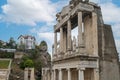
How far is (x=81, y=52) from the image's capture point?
14.5 meters

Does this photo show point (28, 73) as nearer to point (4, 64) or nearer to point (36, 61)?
point (36, 61)

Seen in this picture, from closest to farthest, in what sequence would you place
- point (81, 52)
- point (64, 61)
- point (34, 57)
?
point (81, 52) < point (64, 61) < point (34, 57)

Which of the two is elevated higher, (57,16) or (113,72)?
(57,16)

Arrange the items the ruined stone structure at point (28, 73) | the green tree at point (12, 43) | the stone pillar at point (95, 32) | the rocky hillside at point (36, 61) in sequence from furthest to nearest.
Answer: the green tree at point (12, 43), the rocky hillside at point (36, 61), the ruined stone structure at point (28, 73), the stone pillar at point (95, 32)

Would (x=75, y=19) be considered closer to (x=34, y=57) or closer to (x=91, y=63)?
(x=91, y=63)

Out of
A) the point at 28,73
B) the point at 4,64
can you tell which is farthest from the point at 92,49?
the point at 4,64

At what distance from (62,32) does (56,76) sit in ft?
13.5

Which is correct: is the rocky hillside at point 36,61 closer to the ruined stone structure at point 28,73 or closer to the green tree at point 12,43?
the ruined stone structure at point 28,73

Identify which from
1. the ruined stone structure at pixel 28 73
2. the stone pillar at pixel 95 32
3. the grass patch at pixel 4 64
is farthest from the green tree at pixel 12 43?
the stone pillar at pixel 95 32

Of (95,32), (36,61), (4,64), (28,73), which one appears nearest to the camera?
(95,32)

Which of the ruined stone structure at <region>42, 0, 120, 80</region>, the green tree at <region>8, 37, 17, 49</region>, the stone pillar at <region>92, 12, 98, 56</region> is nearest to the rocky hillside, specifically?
the green tree at <region>8, 37, 17, 49</region>

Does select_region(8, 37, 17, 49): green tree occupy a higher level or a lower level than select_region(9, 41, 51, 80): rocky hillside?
higher

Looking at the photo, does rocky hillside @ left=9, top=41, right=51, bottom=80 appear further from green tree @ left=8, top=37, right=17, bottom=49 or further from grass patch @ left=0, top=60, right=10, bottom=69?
green tree @ left=8, top=37, right=17, bottom=49

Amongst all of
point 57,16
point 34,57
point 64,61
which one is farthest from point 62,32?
point 34,57
